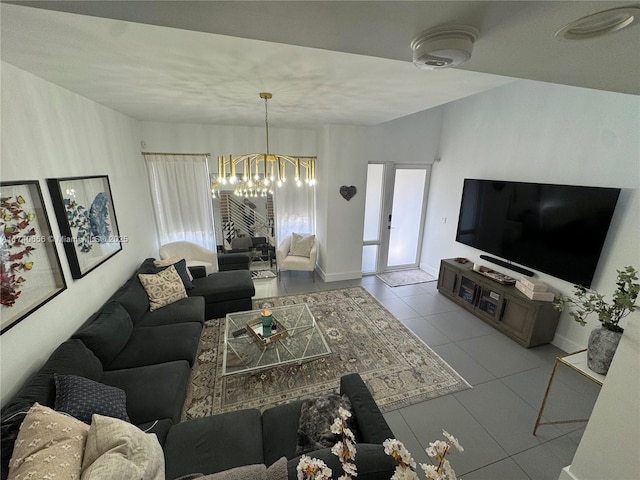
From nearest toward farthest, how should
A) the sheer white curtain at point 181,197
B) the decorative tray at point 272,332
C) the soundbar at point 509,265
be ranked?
the decorative tray at point 272,332, the soundbar at point 509,265, the sheer white curtain at point 181,197

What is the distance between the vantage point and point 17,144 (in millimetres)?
1775

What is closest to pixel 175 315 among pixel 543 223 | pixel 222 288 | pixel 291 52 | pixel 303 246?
pixel 222 288

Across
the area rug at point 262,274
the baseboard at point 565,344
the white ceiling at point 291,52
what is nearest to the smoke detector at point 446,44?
the white ceiling at point 291,52

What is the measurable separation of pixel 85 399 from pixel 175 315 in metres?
1.36

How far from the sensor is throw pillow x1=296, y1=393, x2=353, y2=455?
4.79ft

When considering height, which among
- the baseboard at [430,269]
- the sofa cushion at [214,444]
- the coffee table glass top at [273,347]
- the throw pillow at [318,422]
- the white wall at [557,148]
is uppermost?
the white wall at [557,148]

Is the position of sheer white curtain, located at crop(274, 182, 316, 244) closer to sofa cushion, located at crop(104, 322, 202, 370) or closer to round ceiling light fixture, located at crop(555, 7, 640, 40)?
sofa cushion, located at crop(104, 322, 202, 370)

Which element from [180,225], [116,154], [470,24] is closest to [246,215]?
[180,225]

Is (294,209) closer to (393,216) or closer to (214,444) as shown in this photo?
(393,216)

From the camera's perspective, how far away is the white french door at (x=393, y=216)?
15.7 feet

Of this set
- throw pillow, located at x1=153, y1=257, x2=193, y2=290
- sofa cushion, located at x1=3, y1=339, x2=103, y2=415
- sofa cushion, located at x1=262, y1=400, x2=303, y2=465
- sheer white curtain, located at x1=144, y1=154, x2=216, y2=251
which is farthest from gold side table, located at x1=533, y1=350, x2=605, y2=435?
sheer white curtain, located at x1=144, y1=154, x2=216, y2=251

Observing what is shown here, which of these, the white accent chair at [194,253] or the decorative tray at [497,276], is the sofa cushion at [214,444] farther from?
the decorative tray at [497,276]

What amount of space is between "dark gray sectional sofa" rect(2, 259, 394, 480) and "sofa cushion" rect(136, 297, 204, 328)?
13 cm

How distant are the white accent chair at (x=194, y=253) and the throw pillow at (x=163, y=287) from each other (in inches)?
41.1
